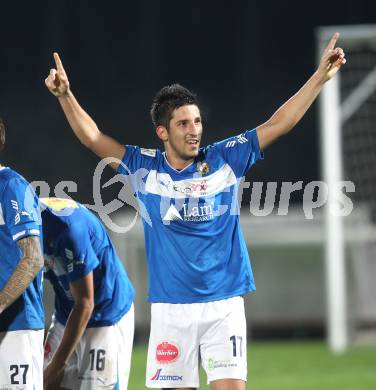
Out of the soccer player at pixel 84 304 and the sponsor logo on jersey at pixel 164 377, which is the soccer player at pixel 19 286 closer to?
the soccer player at pixel 84 304

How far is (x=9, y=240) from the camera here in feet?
13.2

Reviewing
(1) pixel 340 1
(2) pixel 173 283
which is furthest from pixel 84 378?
(1) pixel 340 1

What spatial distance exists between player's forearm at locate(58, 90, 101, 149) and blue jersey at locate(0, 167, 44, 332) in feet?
2.39

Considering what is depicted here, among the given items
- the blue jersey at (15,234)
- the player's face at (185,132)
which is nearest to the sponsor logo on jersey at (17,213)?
the blue jersey at (15,234)

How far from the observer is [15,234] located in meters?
3.95

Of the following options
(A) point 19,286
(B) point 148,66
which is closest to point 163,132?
(A) point 19,286

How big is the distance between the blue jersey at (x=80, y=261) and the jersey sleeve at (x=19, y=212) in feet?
2.14

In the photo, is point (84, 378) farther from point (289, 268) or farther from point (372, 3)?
point (372, 3)

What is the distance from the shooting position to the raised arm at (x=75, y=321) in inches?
185

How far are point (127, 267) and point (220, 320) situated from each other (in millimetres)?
6723

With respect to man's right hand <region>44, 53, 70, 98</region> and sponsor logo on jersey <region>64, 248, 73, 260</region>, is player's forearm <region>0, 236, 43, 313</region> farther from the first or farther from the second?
man's right hand <region>44, 53, 70, 98</region>

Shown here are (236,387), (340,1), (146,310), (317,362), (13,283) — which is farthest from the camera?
(340,1)

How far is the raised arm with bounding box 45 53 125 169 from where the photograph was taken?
4.59 m

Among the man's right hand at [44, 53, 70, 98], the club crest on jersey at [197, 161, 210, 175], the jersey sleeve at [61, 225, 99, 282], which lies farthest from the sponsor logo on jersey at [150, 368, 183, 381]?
the man's right hand at [44, 53, 70, 98]
